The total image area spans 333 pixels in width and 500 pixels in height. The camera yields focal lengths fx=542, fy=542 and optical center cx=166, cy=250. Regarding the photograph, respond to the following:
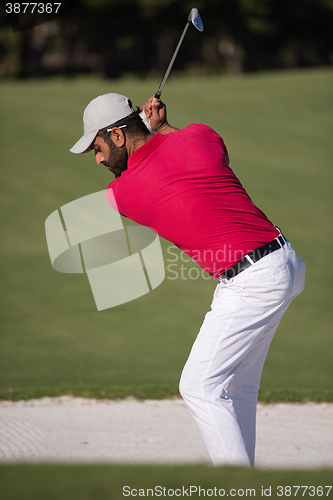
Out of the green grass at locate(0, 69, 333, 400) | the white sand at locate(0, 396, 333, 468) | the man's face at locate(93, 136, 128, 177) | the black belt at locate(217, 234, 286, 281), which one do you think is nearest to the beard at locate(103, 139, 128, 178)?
the man's face at locate(93, 136, 128, 177)

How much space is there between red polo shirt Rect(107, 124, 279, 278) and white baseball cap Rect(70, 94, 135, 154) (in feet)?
0.80

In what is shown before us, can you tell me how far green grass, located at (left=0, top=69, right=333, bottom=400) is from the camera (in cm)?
577

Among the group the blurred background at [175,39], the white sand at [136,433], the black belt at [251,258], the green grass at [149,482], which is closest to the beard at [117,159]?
the black belt at [251,258]

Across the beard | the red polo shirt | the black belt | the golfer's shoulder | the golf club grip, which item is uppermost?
the golf club grip

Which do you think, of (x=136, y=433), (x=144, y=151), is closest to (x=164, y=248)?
(x=136, y=433)

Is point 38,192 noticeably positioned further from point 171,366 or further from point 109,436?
point 109,436

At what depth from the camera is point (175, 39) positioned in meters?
38.8

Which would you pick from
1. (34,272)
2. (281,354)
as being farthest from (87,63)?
(281,354)

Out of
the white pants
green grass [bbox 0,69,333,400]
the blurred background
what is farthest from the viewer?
the blurred background

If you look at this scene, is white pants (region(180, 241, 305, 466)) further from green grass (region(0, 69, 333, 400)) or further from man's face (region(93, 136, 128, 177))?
green grass (region(0, 69, 333, 400))

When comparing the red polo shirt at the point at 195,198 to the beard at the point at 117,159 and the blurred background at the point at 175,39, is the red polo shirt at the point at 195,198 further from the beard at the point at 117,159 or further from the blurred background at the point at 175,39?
the blurred background at the point at 175,39

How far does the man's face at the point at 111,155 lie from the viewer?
2.78 metres

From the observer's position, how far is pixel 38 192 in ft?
42.4

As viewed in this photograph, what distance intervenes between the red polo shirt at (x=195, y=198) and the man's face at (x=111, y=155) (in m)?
0.12
